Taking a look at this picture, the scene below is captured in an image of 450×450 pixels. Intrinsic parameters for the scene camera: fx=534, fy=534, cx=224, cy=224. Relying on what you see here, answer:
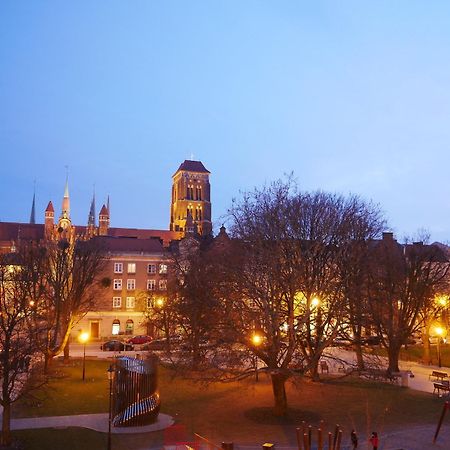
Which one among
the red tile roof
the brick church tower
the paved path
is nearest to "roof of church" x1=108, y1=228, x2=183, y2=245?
the brick church tower

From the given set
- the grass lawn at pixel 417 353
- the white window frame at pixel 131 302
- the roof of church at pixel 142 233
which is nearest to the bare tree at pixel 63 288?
the white window frame at pixel 131 302

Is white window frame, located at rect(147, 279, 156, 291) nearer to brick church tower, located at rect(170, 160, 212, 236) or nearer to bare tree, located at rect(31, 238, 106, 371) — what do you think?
bare tree, located at rect(31, 238, 106, 371)

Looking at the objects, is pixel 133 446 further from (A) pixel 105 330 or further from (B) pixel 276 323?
(A) pixel 105 330

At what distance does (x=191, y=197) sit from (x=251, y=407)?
11186 centimetres

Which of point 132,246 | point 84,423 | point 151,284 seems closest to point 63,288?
point 84,423

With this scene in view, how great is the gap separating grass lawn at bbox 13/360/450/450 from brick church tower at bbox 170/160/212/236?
101 m

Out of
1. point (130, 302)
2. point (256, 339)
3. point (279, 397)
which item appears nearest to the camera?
point (256, 339)

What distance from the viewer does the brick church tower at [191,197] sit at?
448ft

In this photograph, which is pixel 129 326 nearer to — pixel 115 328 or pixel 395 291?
pixel 115 328

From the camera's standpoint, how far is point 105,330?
7056 centimetres

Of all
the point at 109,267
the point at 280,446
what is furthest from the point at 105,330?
the point at 280,446

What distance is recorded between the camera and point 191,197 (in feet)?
453

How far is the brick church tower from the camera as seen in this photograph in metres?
136

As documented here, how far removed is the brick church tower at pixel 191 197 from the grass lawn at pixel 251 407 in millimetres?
100740
